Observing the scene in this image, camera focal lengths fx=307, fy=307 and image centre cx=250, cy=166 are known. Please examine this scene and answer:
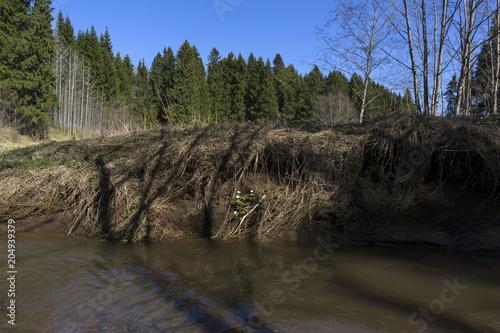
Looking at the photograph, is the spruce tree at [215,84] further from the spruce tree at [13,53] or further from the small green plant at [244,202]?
the small green plant at [244,202]

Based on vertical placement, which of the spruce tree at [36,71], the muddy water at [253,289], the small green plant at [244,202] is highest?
the spruce tree at [36,71]

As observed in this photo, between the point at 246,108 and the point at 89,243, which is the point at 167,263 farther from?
the point at 246,108

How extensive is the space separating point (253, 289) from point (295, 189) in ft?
7.94

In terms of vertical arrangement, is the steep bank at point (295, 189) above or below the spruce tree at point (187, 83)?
below

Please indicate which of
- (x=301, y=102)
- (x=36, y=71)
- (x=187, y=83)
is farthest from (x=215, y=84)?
(x=36, y=71)

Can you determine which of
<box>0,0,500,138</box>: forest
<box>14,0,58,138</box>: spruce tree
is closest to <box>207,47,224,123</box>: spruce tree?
<box>0,0,500,138</box>: forest

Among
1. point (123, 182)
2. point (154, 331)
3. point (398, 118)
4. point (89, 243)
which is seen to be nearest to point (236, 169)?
Answer: point (123, 182)

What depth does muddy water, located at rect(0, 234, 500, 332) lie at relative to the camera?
2424 mm

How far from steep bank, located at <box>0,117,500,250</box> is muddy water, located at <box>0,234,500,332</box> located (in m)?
0.54

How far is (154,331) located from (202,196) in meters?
3.16

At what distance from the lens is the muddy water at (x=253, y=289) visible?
7.95 ft

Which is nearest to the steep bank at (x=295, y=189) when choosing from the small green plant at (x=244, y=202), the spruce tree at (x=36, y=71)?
the small green plant at (x=244, y=202)

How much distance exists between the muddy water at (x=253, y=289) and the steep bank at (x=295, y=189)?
0.54 metres

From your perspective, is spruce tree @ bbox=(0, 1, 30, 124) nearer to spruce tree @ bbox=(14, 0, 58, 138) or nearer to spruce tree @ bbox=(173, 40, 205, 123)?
spruce tree @ bbox=(14, 0, 58, 138)
